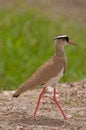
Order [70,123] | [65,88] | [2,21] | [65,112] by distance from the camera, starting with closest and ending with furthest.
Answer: [70,123]
[65,112]
[65,88]
[2,21]

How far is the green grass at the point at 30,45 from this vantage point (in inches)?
464

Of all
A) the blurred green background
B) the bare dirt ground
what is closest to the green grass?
the blurred green background

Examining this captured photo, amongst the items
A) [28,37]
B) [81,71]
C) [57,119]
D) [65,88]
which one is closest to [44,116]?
[57,119]

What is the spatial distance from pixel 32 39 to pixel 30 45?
2.42ft

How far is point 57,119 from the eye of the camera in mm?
7641

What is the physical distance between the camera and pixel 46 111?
8031 millimetres

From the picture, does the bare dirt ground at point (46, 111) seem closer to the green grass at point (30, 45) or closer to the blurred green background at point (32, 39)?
the blurred green background at point (32, 39)

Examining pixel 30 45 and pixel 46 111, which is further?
pixel 30 45

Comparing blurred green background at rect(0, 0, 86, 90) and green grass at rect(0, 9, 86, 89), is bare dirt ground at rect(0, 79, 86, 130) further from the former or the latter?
green grass at rect(0, 9, 86, 89)

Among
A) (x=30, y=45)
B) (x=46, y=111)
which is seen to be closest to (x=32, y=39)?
(x=30, y=45)

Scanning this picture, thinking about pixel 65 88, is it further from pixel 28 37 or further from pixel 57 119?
pixel 28 37

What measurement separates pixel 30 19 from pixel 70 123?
8.42m

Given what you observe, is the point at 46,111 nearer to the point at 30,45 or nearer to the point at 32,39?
Result: the point at 30,45

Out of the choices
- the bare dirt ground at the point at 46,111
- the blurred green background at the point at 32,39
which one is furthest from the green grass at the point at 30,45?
the bare dirt ground at the point at 46,111
